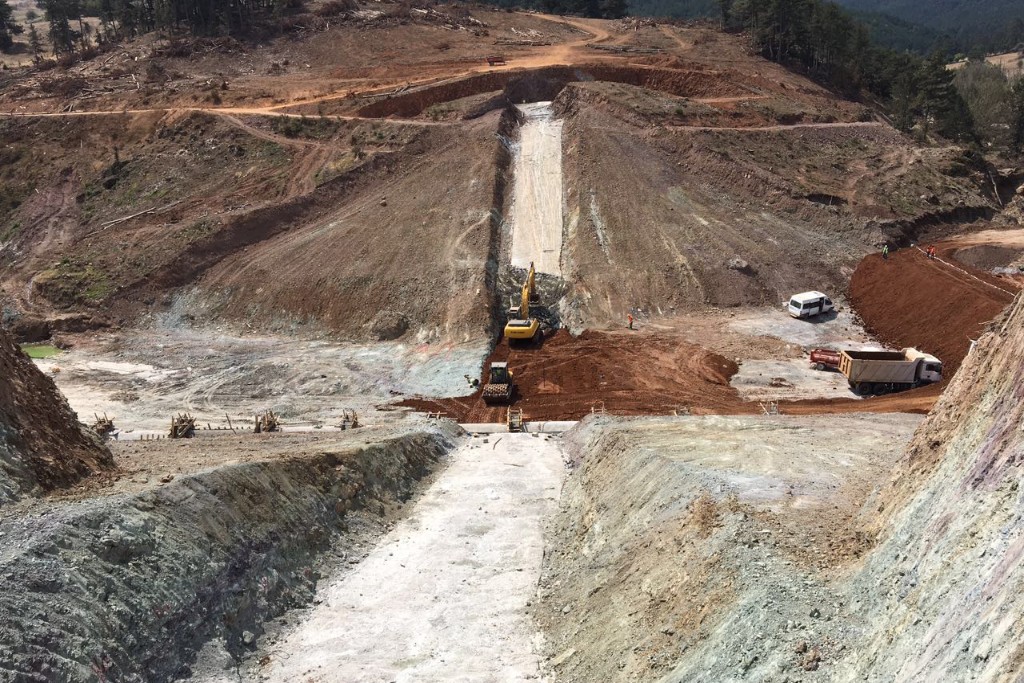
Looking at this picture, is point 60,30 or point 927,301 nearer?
point 927,301

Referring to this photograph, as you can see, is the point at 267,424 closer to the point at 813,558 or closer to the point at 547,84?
the point at 813,558

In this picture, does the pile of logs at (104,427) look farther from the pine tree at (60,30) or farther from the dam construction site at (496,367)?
the pine tree at (60,30)

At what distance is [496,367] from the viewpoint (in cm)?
3142

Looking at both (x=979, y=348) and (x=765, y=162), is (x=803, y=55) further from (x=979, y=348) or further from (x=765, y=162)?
(x=979, y=348)

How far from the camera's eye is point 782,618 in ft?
35.5

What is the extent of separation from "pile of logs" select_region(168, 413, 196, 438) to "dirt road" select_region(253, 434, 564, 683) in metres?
9.81

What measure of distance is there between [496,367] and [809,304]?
1589 centimetres

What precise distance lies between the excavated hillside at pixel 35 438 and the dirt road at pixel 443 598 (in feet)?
18.3

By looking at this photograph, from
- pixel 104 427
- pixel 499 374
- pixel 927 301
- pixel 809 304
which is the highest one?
pixel 927 301

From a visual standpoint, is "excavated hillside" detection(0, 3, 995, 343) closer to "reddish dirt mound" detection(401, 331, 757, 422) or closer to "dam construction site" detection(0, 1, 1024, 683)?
"dam construction site" detection(0, 1, 1024, 683)

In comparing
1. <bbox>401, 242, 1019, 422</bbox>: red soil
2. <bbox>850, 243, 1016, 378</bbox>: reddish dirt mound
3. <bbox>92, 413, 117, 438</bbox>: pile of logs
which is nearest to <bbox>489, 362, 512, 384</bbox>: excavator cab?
<bbox>401, 242, 1019, 422</bbox>: red soil

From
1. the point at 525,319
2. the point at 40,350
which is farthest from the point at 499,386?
the point at 40,350

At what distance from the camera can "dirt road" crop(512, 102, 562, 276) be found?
41500mm

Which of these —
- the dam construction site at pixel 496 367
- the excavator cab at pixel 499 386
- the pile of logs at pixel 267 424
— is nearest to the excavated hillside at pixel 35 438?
the dam construction site at pixel 496 367
